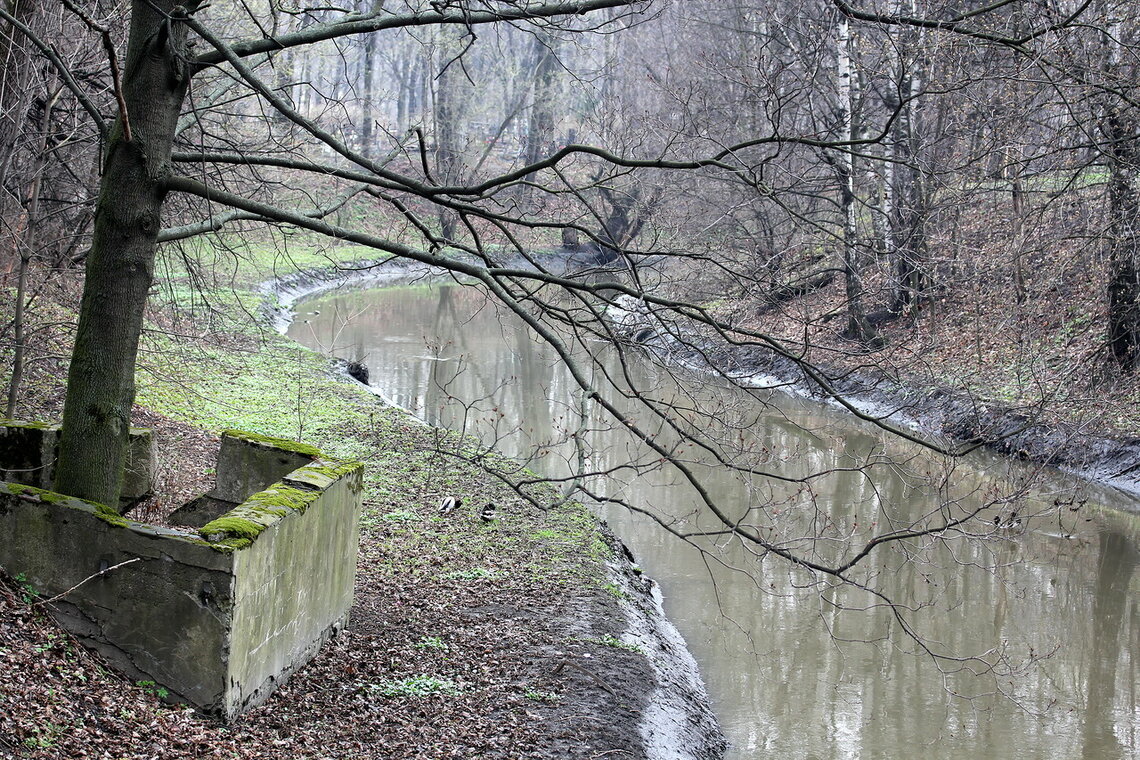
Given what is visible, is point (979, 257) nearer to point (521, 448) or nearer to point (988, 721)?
point (521, 448)

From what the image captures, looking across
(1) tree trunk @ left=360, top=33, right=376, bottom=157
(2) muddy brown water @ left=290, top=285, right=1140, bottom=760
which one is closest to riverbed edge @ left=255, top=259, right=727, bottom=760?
(2) muddy brown water @ left=290, top=285, right=1140, bottom=760

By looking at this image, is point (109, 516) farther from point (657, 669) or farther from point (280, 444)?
point (657, 669)

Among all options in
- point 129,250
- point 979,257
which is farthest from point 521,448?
point 129,250

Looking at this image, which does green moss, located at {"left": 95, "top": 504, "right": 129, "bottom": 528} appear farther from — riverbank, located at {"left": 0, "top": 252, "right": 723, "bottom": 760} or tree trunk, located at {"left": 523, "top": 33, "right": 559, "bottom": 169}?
tree trunk, located at {"left": 523, "top": 33, "right": 559, "bottom": 169}

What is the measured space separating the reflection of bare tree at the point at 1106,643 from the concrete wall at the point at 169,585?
6440 millimetres

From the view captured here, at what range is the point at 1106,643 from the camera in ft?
33.2

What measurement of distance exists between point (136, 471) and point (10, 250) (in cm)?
413

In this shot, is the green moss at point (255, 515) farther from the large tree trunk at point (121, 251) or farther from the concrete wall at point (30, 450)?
the concrete wall at point (30, 450)

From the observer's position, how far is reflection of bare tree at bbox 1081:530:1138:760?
827 cm

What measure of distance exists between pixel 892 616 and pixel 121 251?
26.7ft

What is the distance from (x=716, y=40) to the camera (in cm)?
2803

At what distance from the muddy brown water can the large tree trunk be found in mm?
2235

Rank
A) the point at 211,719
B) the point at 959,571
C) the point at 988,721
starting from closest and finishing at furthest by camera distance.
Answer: the point at 211,719, the point at 988,721, the point at 959,571

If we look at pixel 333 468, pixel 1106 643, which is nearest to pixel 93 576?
pixel 333 468
